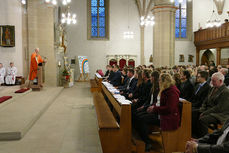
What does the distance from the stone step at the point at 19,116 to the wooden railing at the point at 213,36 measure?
42.4 feet

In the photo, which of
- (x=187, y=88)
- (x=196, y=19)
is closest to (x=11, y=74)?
(x=187, y=88)

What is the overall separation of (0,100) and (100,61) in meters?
13.2

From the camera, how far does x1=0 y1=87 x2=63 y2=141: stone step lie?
4.71 m

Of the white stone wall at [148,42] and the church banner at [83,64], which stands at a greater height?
the white stone wall at [148,42]

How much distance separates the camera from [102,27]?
20.1 meters

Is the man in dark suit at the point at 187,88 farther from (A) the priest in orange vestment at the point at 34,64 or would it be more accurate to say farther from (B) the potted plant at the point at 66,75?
(B) the potted plant at the point at 66,75

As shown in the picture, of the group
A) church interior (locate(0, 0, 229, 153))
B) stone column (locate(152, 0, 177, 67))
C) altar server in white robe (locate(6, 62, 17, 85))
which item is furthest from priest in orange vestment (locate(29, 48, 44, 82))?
stone column (locate(152, 0, 177, 67))

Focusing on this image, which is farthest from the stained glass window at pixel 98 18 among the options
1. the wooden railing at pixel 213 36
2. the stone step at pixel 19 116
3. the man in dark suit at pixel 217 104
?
the man in dark suit at pixel 217 104

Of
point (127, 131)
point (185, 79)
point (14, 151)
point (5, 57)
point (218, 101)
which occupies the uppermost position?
point (5, 57)

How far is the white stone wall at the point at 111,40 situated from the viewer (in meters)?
19.3

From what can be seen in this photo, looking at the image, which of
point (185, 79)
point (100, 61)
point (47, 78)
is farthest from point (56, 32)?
point (185, 79)

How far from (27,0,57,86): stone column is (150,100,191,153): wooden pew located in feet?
33.1

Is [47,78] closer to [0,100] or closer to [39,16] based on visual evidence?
[39,16]

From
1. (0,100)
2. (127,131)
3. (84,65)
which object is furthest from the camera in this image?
(84,65)
